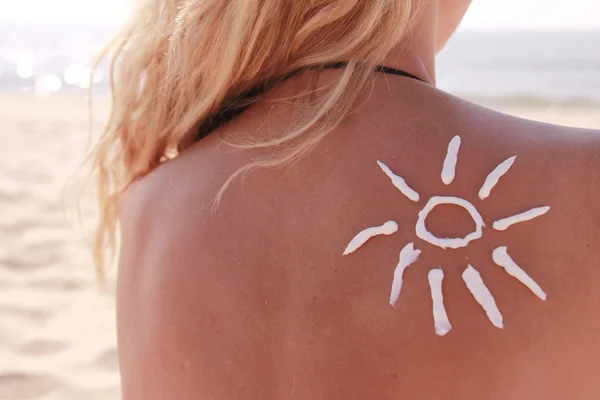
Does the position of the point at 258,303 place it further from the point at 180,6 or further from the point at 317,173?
the point at 180,6

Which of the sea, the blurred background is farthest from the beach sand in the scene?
the sea

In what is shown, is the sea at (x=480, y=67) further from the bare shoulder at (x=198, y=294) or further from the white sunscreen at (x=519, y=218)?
the white sunscreen at (x=519, y=218)

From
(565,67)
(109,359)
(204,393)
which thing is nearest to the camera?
(204,393)

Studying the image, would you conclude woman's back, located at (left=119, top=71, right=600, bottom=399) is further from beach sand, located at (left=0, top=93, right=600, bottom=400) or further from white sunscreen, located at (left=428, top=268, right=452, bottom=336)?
beach sand, located at (left=0, top=93, right=600, bottom=400)

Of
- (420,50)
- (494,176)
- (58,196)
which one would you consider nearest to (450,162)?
(494,176)

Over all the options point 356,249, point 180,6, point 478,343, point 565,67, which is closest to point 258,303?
point 356,249

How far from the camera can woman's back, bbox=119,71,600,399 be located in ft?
3.03

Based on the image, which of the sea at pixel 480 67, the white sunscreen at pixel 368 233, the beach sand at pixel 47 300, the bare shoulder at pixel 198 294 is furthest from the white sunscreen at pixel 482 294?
the sea at pixel 480 67

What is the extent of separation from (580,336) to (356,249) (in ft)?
1.00

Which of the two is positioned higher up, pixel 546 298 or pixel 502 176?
pixel 502 176

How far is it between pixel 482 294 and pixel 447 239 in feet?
0.27

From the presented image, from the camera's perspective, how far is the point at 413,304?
0.94 meters

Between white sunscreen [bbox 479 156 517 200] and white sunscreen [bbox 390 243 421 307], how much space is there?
0.39 feet

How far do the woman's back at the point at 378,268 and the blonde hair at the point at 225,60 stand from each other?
3 centimetres
